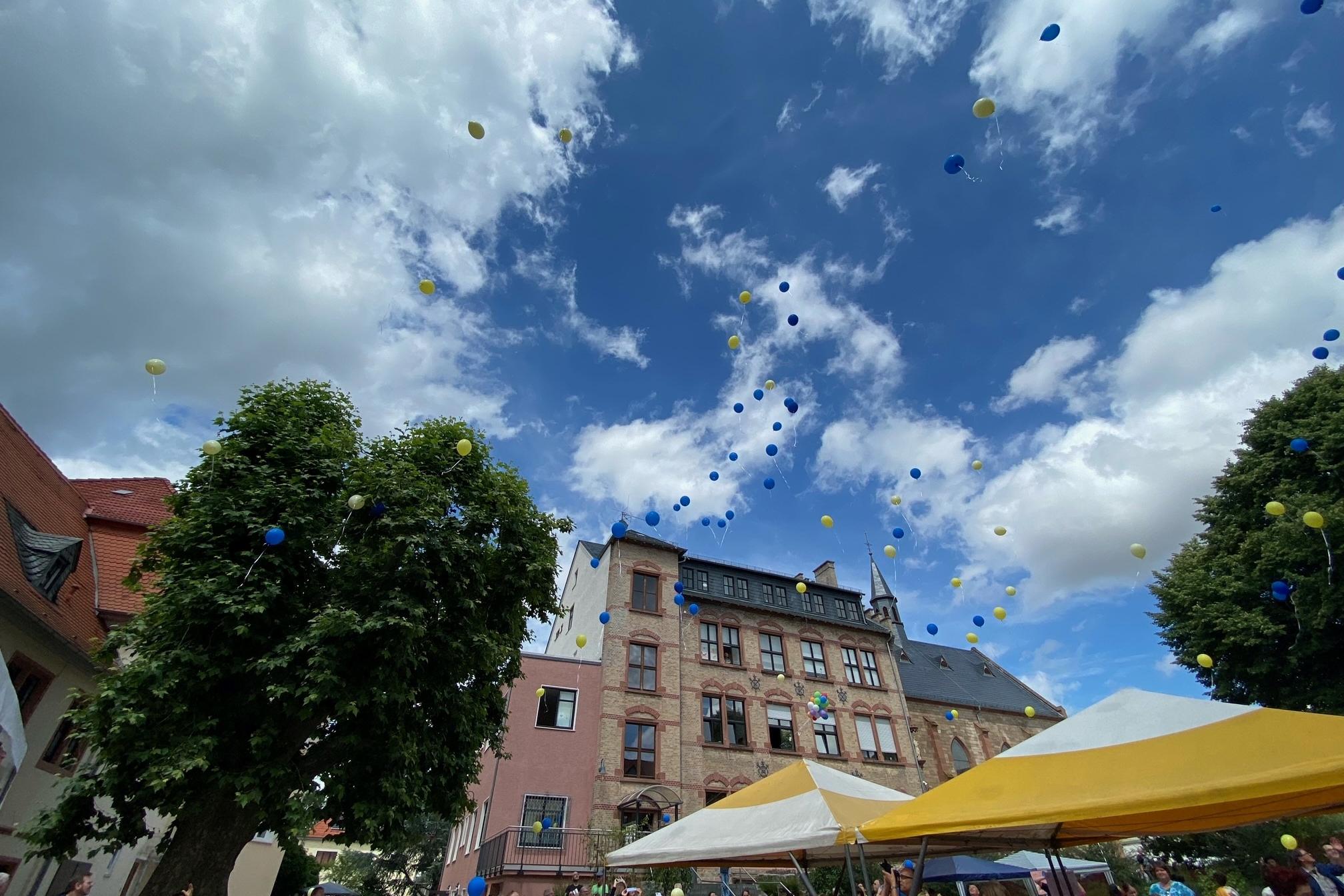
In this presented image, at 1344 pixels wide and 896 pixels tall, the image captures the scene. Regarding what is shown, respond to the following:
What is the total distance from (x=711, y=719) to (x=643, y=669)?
3.20 metres

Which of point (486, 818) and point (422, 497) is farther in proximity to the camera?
point (486, 818)

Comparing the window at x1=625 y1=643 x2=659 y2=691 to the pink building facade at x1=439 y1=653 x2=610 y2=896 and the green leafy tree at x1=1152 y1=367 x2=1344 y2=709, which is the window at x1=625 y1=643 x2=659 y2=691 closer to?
the pink building facade at x1=439 y1=653 x2=610 y2=896

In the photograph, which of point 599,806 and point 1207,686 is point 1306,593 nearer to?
point 1207,686

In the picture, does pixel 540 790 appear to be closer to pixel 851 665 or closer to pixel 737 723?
pixel 737 723

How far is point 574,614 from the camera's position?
2714 centimetres

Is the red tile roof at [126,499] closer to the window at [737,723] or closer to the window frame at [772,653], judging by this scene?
the window at [737,723]

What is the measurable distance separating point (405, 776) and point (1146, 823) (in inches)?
383

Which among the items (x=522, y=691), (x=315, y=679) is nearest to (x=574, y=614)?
(x=522, y=691)

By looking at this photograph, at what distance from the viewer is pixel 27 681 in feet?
39.7

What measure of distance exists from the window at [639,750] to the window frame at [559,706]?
1805 millimetres

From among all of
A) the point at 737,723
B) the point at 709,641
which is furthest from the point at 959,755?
the point at 709,641

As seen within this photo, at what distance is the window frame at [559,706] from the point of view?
20478 mm

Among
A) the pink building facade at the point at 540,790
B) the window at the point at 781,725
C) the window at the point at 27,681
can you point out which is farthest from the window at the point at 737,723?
the window at the point at 27,681

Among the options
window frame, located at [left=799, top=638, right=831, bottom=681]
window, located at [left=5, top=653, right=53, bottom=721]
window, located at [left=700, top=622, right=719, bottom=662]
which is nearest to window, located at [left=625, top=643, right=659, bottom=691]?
window, located at [left=700, top=622, right=719, bottom=662]
